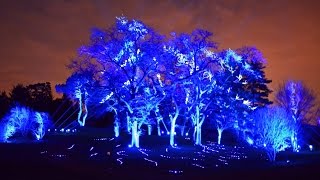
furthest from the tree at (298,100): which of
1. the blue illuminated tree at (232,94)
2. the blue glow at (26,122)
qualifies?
the blue glow at (26,122)

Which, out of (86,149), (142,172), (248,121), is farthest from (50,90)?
(142,172)

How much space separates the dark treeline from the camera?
202ft

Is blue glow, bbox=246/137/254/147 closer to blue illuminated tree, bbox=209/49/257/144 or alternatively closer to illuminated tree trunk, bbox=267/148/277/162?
blue illuminated tree, bbox=209/49/257/144

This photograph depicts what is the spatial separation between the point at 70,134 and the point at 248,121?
21.2 m

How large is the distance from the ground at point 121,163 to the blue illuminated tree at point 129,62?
367 cm

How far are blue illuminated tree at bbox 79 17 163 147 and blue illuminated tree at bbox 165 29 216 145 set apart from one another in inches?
122

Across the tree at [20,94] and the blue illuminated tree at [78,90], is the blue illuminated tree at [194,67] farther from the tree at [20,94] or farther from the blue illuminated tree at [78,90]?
the tree at [20,94]

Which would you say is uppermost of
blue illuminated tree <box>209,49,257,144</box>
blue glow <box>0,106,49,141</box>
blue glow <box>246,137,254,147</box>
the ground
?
blue illuminated tree <box>209,49,257,144</box>

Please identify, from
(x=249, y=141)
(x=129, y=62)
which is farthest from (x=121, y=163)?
(x=249, y=141)

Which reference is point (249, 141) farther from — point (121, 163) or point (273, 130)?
point (121, 163)

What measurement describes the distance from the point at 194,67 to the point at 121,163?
55.7 ft

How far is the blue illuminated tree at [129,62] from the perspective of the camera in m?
35.9

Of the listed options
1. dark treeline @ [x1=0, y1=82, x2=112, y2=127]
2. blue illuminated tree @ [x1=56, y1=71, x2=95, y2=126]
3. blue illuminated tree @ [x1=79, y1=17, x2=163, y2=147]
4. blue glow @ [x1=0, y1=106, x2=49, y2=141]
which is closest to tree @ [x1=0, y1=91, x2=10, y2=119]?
dark treeline @ [x1=0, y1=82, x2=112, y2=127]

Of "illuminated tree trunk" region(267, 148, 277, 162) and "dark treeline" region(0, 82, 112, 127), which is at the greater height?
"dark treeline" region(0, 82, 112, 127)
